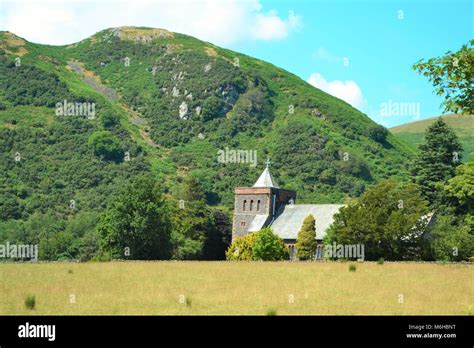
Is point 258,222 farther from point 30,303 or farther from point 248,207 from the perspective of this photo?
point 30,303

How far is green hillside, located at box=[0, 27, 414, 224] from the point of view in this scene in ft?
383

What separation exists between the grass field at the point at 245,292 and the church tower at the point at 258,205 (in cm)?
4564

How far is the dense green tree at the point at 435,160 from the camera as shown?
7169cm

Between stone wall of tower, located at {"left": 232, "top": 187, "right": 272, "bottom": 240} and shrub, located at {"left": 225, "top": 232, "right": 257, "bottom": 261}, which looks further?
stone wall of tower, located at {"left": 232, "top": 187, "right": 272, "bottom": 240}

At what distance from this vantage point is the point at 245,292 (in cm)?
2566

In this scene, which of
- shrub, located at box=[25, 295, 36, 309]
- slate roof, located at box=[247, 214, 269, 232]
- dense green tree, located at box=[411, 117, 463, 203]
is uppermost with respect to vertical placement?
dense green tree, located at box=[411, 117, 463, 203]

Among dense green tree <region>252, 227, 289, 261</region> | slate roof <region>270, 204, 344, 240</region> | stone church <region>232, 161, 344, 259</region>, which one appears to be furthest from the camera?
stone church <region>232, 161, 344, 259</region>

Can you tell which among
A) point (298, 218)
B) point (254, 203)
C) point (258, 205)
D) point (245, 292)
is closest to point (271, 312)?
point (245, 292)

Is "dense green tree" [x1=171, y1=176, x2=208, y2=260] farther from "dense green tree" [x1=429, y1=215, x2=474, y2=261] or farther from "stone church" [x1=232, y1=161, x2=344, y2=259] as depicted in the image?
"dense green tree" [x1=429, y1=215, x2=474, y2=261]

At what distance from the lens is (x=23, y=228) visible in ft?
278

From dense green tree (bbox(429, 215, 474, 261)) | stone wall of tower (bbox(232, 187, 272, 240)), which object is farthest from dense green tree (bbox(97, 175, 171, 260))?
dense green tree (bbox(429, 215, 474, 261))

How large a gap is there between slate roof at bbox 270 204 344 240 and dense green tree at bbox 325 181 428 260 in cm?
1576
